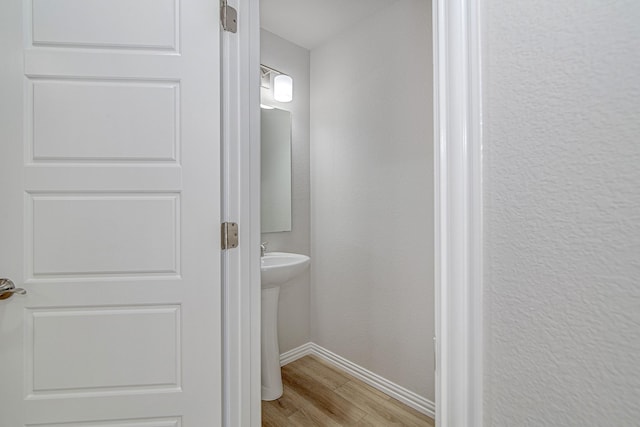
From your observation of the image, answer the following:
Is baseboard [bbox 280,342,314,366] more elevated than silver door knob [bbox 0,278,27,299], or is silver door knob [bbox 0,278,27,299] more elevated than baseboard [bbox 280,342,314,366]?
silver door knob [bbox 0,278,27,299]

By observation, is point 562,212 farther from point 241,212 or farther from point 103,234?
point 103,234

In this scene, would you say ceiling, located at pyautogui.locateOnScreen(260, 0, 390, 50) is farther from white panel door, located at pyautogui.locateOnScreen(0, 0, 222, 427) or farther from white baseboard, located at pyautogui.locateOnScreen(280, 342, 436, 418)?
white baseboard, located at pyautogui.locateOnScreen(280, 342, 436, 418)

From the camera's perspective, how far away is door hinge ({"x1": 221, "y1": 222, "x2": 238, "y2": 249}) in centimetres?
106

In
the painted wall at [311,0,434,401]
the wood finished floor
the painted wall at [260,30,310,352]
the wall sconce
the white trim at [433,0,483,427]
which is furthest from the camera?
the painted wall at [260,30,310,352]

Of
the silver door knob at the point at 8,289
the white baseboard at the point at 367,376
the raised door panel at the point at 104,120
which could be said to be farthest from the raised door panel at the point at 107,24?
the white baseboard at the point at 367,376

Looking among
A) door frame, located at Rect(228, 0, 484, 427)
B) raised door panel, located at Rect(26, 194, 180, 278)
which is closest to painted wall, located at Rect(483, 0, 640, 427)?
door frame, located at Rect(228, 0, 484, 427)

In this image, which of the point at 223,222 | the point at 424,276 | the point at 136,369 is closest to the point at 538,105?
the point at 223,222

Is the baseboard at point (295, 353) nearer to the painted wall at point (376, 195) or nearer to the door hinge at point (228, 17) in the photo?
the painted wall at point (376, 195)

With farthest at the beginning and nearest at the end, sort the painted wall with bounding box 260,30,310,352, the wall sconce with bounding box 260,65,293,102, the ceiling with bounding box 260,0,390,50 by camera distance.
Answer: the painted wall with bounding box 260,30,310,352, the wall sconce with bounding box 260,65,293,102, the ceiling with bounding box 260,0,390,50

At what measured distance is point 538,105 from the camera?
45 cm

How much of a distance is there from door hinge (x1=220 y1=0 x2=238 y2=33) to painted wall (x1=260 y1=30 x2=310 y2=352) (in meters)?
1.14

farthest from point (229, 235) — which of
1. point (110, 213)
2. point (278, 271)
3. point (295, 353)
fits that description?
point (295, 353)

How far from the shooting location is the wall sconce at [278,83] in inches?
85.9

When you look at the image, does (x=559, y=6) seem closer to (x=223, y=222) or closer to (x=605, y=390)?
(x=605, y=390)
